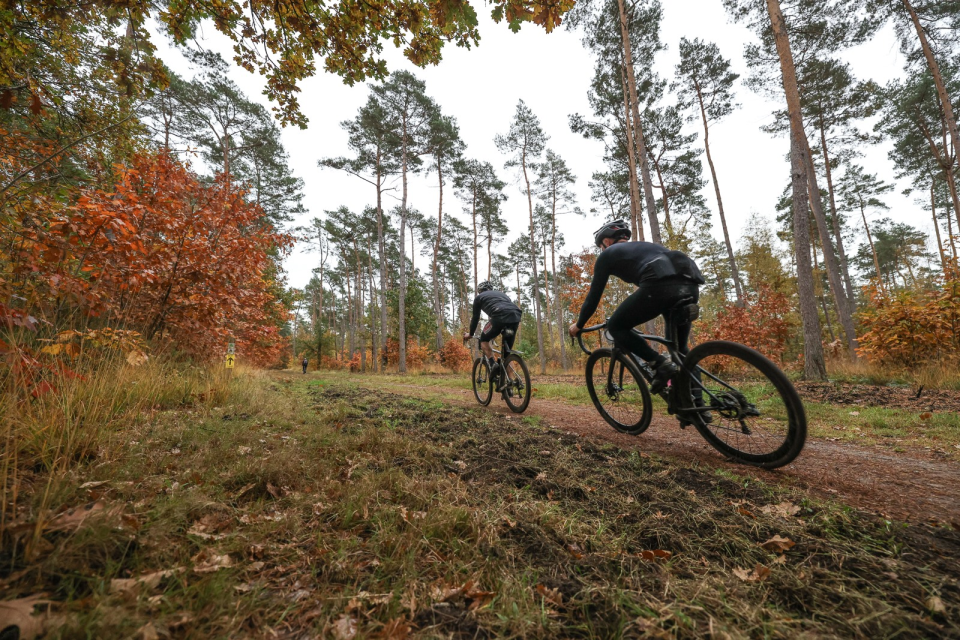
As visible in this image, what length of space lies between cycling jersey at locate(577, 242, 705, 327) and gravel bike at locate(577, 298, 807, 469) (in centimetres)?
24

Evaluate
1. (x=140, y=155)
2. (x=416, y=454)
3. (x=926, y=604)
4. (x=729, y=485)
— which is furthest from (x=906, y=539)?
(x=140, y=155)

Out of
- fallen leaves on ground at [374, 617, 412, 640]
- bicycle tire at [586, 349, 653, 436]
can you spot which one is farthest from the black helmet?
fallen leaves on ground at [374, 617, 412, 640]

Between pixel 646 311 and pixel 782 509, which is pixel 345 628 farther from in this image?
pixel 646 311

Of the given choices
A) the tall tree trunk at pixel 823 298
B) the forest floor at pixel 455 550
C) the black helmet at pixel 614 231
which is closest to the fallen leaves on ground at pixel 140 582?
the forest floor at pixel 455 550

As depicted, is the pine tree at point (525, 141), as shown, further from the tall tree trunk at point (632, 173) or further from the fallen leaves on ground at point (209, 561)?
the fallen leaves on ground at point (209, 561)

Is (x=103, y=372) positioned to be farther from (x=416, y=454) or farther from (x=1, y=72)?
(x=416, y=454)

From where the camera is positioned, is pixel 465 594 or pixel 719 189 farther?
pixel 719 189

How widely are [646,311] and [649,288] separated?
0.81 feet

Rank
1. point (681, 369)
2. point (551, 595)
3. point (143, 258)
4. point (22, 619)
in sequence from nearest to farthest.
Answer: point (22, 619) → point (551, 595) → point (681, 369) → point (143, 258)

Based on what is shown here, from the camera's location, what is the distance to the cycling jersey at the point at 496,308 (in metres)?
5.27

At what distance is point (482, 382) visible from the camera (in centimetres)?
591

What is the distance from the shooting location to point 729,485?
192 cm

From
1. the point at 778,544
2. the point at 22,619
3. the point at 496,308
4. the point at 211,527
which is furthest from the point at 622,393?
the point at 22,619

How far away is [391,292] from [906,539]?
21871 mm
